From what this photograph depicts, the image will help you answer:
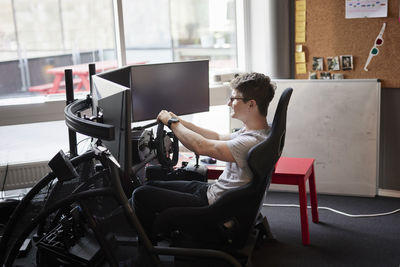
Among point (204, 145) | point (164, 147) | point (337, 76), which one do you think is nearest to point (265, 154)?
point (204, 145)

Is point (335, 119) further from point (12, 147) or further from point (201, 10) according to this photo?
point (12, 147)

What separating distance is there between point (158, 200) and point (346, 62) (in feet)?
6.72

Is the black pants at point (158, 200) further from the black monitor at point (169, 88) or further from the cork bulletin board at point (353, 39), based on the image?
the cork bulletin board at point (353, 39)

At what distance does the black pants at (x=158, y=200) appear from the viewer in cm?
232

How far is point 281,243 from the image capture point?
2959 mm

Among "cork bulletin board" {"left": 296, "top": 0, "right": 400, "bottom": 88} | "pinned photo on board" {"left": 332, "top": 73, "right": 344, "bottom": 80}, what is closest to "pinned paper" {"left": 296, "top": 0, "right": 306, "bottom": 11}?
"cork bulletin board" {"left": 296, "top": 0, "right": 400, "bottom": 88}

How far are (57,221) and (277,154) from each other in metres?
1.39

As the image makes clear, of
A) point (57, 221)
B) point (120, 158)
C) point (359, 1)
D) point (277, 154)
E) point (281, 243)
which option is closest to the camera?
point (120, 158)

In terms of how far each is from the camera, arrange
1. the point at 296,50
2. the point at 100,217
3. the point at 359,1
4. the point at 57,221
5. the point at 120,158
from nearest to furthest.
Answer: the point at 120,158 < the point at 100,217 < the point at 57,221 < the point at 359,1 < the point at 296,50

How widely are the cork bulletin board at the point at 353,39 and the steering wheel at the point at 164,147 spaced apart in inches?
65.8

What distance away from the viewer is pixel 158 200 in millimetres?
2338

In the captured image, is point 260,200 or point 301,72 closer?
point 260,200

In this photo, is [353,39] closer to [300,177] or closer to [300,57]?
[300,57]

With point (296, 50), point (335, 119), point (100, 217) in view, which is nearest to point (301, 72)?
point (296, 50)
